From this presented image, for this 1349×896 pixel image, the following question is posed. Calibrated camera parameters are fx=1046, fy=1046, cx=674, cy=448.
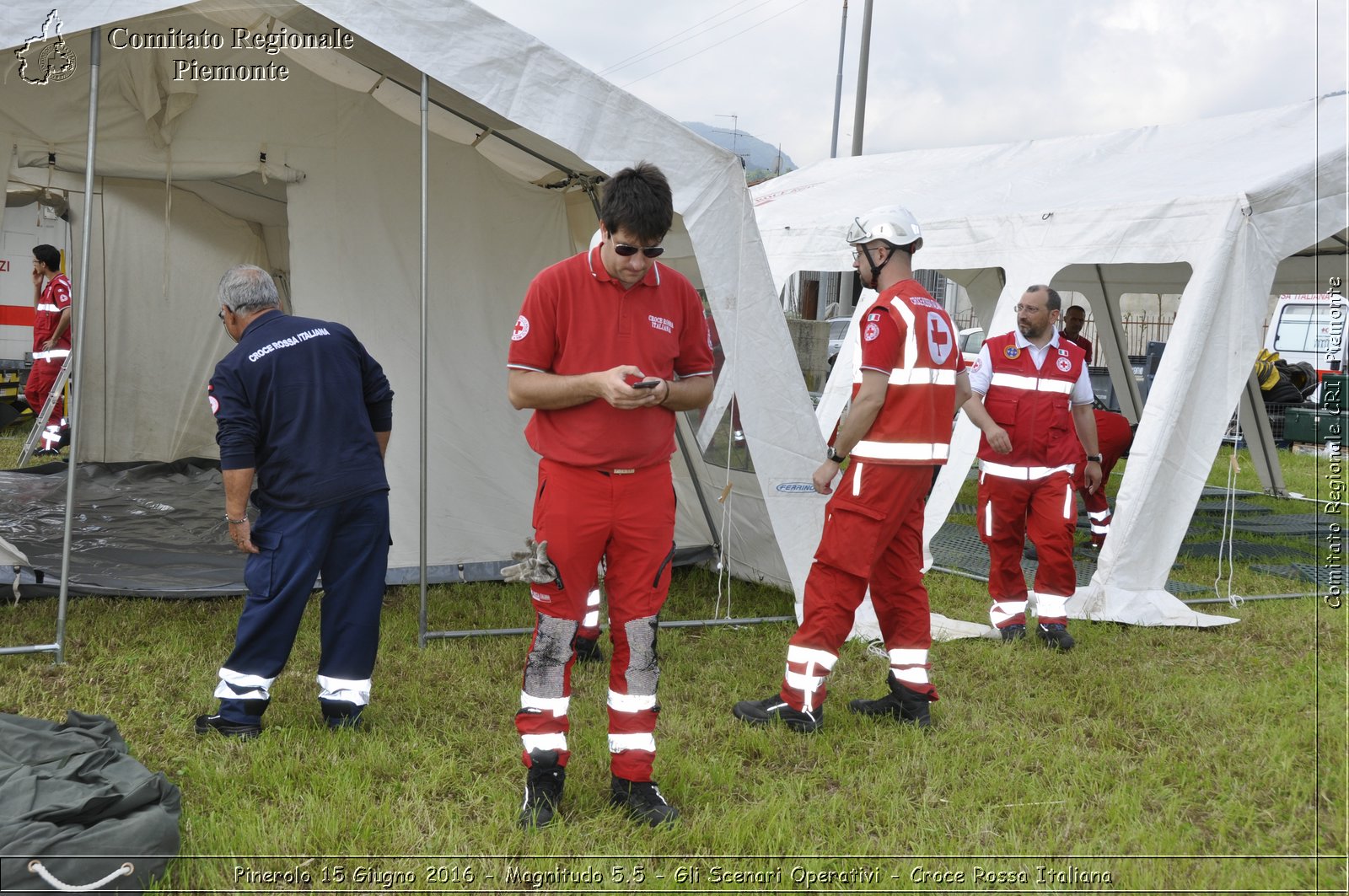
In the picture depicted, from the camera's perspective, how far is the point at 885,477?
394 cm

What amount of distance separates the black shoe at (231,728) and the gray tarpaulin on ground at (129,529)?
66.7 inches

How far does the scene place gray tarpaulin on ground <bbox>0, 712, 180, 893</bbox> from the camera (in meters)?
2.52

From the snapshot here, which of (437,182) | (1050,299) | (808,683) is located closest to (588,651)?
(808,683)

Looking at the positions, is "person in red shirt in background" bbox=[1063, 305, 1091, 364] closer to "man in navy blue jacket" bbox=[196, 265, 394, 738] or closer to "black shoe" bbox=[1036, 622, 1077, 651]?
"black shoe" bbox=[1036, 622, 1077, 651]

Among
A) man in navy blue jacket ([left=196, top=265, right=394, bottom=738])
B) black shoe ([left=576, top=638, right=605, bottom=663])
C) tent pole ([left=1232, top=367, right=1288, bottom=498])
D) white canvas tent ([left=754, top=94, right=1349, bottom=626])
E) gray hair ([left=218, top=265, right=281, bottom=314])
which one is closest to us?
man in navy blue jacket ([left=196, top=265, right=394, bottom=738])

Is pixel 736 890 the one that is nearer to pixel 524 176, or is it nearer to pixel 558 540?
pixel 558 540

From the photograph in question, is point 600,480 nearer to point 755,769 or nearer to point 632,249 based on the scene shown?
point 632,249

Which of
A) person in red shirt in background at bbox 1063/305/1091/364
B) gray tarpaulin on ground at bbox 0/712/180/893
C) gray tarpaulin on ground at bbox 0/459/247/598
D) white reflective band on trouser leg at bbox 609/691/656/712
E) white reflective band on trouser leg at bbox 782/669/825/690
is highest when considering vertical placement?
person in red shirt in background at bbox 1063/305/1091/364

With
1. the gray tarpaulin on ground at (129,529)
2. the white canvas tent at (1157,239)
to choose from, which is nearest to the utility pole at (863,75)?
the white canvas tent at (1157,239)

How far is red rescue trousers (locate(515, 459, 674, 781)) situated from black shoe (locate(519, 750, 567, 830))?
28 millimetres

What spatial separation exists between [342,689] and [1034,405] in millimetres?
3557

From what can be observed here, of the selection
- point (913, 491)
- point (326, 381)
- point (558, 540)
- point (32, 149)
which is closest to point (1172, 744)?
point (913, 491)

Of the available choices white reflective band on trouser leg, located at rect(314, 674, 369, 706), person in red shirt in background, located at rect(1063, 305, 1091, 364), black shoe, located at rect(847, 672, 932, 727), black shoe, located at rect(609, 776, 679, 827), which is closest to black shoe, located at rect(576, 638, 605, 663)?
white reflective band on trouser leg, located at rect(314, 674, 369, 706)

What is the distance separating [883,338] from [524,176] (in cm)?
267
